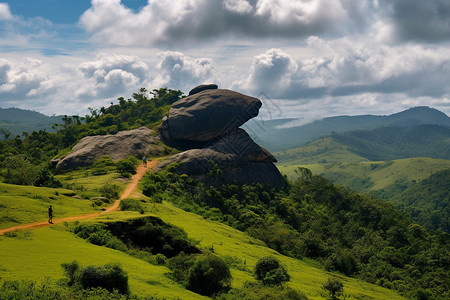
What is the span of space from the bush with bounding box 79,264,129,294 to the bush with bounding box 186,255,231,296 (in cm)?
553

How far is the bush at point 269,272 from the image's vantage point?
27384 millimetres

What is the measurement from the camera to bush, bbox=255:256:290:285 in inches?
1078

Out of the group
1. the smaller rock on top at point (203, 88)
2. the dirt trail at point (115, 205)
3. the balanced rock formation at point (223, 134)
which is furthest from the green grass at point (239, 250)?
the smaller rock on top at point (203, 88)

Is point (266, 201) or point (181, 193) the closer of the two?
point (181, 193)

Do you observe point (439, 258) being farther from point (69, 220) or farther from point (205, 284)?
point (69, 220)

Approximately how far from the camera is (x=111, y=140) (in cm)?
7012

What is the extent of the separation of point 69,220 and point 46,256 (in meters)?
8.14

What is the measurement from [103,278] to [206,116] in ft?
193

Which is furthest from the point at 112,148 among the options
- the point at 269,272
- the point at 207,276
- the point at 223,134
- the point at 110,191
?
the point at 207,276

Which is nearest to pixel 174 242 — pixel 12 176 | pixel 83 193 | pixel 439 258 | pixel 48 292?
pixel 48 292

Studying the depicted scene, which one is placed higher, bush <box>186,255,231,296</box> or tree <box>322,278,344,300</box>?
bush <box>186,255,231,296</box>

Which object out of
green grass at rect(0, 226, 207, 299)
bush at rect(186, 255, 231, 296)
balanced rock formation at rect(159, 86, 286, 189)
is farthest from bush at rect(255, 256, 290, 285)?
balanced rock formation at rect(159, 86, 286, 189)

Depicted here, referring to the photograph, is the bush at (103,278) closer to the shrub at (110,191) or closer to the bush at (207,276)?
the bush at (207,276)

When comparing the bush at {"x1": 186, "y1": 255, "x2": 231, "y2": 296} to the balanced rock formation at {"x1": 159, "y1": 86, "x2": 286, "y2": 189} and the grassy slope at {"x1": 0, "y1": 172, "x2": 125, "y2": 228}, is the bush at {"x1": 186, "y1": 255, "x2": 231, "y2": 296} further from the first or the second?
the balanced rock formation at {"x1": 159, "y1": 86, "x2": 286, "y2": 189}
